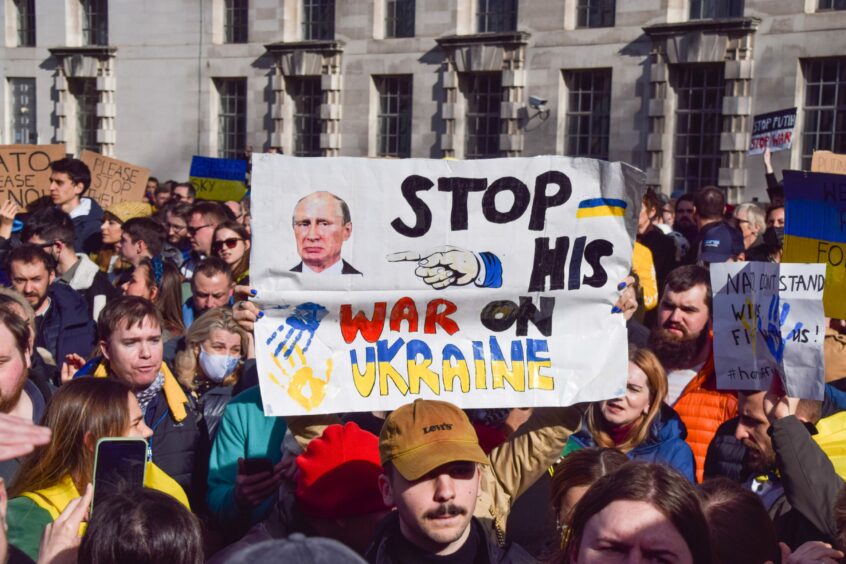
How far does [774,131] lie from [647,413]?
9151mm

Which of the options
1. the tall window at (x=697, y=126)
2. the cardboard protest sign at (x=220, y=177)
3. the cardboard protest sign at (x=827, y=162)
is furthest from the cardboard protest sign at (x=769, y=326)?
the tall window at (x=697, y=126)

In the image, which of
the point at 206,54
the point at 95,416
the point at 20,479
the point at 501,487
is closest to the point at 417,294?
the point at 501,487

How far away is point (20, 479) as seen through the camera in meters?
3.78

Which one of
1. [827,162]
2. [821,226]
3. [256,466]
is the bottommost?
[256,466]

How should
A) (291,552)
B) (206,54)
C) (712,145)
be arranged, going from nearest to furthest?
(291,552) → (712,145) → (206,54)

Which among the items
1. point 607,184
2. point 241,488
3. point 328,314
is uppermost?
point 607,184

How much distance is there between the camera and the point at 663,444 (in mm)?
4598

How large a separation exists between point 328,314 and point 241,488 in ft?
2.30

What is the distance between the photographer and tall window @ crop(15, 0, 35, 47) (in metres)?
31.7

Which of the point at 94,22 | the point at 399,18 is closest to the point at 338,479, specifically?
the point at 399,18

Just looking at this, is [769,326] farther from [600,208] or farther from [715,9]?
[715,9]

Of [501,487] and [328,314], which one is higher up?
[328,314]

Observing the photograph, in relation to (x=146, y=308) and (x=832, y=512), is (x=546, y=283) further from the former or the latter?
(x=146, y=308)

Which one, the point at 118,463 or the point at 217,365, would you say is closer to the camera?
the point at 118,463
